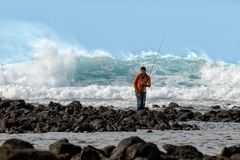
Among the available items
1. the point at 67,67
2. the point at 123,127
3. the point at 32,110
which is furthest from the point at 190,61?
the point at 123,127

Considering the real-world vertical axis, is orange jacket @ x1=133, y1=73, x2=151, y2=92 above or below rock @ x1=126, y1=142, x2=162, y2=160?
above

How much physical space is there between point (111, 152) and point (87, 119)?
5.64 metres

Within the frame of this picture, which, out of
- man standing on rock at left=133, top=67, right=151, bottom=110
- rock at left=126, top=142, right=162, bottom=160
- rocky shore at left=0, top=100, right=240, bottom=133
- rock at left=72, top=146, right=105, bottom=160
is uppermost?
man standing on rock at left=133, top=67, right=151, bottom=110

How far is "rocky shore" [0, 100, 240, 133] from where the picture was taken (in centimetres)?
1290

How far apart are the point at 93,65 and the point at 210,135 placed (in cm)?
2617

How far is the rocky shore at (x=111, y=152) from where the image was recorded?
7.23m

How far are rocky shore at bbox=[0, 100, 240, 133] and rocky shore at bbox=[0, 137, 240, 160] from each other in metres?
4.23

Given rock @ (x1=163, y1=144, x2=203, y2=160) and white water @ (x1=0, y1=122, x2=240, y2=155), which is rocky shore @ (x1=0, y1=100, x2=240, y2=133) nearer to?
white water @ (x1=0, y1=122, x2=240, y2=155)

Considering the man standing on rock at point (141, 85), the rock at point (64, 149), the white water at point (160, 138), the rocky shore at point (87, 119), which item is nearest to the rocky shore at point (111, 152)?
the rock at point (64, 149)

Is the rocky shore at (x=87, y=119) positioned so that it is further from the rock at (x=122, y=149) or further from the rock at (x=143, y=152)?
the rock at (x=143, y=152)

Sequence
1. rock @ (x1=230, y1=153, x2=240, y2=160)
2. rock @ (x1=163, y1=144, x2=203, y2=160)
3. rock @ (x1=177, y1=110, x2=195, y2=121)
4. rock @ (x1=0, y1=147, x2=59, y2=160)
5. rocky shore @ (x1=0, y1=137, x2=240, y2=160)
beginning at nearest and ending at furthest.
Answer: rock @ (x1=0, y1=147, x2=59, y2=160) < rocky shore @ (x1=0, y1=137, x2=240, y2=160) < rock @ (x1=230, y1=153, x2=240, y2=160) < rock @ (x1=163, y1=144, x2=203, y2=160) < rock @ (x1=177, y1=110, x2=195, y2=121)

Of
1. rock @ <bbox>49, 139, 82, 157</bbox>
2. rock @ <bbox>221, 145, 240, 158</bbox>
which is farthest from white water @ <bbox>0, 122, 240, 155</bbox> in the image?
rock @ <bbox>49, 139, 82, 157</bbox>

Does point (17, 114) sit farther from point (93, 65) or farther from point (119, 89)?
point (93, 65)

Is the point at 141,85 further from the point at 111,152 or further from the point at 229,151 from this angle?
the point at 111,152
